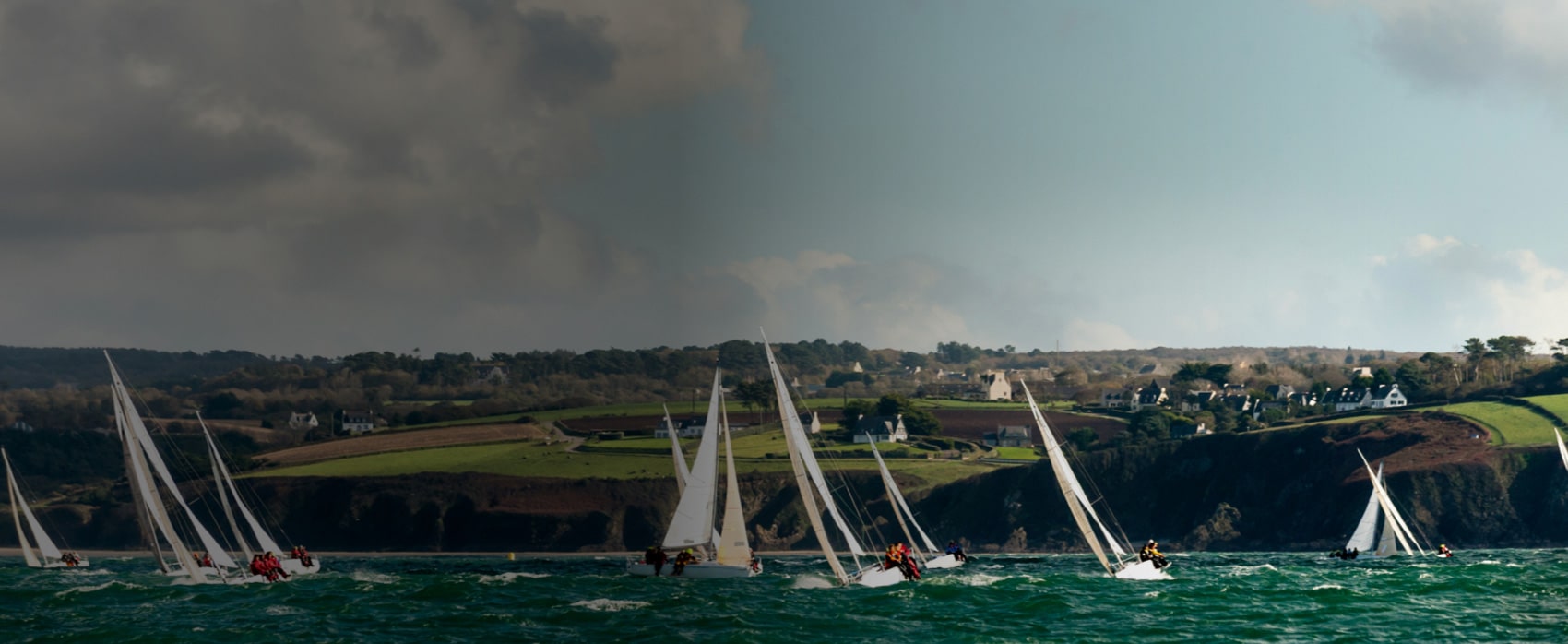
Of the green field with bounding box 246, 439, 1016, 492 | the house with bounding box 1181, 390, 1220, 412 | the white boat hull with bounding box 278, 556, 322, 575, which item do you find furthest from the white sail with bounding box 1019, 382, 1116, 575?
the house with bounding box 1181, 390, 1220, 412

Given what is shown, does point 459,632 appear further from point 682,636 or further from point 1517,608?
point 1517,608

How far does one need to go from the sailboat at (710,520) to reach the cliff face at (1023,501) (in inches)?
2667

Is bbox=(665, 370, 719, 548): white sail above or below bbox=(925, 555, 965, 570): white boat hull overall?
above

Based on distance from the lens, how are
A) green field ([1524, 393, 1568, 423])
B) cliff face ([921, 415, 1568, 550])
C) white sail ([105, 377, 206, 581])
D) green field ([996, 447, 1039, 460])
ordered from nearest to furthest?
white sail ([105, 377, 206, 581])
cliff face ([921, 415, 1568, 550])
green field ([1524, 393, 1568, 423])
green field ([996, 447, 1039, 460])

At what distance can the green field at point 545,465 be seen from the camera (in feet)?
474

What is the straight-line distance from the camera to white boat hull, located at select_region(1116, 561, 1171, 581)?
61312 millimetres

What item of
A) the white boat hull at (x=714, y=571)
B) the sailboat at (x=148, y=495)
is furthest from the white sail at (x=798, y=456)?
the sailboat at (x=148, y=495)

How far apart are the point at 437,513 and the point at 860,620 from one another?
102m

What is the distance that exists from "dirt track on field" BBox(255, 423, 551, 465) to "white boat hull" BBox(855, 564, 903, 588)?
109867mm

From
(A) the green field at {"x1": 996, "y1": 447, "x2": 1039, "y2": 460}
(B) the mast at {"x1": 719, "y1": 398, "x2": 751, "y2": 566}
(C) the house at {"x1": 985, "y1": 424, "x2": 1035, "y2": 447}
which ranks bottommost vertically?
(B) the mast at {"x1": 719, "y1": 398, "x2": 751, "y2": 566}

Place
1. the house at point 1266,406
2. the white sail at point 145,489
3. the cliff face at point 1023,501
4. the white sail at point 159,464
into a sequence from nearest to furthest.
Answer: the white sail at point 145,489, the white sail at point 159,464, the cliff face at point 1023,501, the house at point 1266,406

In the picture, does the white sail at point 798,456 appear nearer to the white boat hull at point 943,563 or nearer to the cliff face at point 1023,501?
the white boat hull at point 943,563

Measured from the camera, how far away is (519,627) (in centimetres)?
4384

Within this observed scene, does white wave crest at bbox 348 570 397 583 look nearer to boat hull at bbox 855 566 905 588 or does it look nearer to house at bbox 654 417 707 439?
boat hull at bbox 855 566 905 588
